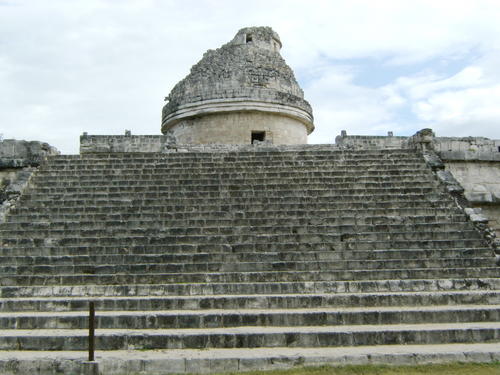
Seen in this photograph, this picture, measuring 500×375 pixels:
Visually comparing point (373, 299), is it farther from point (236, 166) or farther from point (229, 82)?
point (229, 82)

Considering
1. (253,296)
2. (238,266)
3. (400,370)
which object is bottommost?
(400,370)

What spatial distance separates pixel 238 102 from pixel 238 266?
9.37 meters

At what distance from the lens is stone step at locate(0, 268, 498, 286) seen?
8117 mm

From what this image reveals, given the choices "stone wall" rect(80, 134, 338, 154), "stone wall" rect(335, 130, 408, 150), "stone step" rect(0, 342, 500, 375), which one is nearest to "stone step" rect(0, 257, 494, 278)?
"stone step" rect(0, 342, 500, 375)

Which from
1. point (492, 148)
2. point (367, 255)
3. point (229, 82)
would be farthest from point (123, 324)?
point (229, 82)

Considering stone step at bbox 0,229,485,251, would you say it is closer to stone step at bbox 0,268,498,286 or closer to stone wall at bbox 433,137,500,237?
stone step at bbox 0,268,498,286

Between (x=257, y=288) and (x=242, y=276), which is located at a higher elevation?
(x=242, y=276)

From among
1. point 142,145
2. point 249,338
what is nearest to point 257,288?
point 249,338

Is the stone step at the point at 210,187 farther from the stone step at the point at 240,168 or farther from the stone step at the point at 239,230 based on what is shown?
the stone step at the point at 239,230

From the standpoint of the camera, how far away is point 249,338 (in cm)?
601

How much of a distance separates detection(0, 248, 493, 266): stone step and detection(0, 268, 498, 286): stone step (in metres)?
0.45

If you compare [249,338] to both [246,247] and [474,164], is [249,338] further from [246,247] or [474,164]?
[474,164]

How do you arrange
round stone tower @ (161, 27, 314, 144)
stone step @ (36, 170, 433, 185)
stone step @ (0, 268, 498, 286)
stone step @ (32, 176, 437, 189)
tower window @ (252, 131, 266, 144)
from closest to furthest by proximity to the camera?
stone step @ (0, 268, 498, 286) < stone step @ (32, 176, 437, 189) < stone step @ (36, 170, 433, 185) < round stone tower @ (161, 27, 314, 144) < tower window @ (252, 131, 266, 144)

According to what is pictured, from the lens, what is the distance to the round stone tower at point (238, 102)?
16969mm
